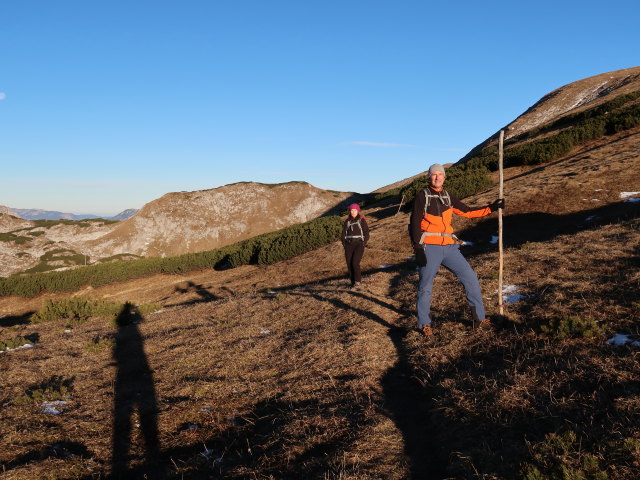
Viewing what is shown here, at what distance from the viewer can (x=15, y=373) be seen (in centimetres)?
776

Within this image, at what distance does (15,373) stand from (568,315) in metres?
10.3

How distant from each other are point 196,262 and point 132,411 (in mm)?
31196

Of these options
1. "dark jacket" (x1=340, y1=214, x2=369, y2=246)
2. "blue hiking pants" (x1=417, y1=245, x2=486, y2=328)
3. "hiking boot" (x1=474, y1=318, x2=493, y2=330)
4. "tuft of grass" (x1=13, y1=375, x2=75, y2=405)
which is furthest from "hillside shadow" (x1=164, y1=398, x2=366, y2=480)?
"dark jacket" (x1=340, y1=214, x2=369, y2=246)

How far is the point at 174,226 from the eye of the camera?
88.1 meters

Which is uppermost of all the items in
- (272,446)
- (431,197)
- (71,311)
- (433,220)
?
(431,197)

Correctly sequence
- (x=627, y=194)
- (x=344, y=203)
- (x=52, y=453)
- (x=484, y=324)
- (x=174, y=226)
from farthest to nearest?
(x=344, y=203) → (x=174, y=226) → (x=627, y=194) → (x=484, y=324) → (x=52, y=453)

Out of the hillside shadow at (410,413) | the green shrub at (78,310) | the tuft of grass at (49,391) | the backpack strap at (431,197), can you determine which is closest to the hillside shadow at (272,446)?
the hillside shadow at (410,413)

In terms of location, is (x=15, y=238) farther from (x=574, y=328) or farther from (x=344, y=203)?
(x=574, y=328)

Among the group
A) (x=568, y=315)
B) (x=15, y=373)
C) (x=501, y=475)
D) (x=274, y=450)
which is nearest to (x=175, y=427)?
(x=274, y=450)

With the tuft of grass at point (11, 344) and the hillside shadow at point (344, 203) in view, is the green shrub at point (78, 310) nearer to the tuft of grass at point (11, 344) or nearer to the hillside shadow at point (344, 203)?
the tuft of grass at point (11, 344)

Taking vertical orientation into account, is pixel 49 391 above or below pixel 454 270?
below

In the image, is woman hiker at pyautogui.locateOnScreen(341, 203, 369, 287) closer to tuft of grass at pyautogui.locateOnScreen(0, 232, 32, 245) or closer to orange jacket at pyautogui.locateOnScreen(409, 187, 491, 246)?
orange jacket at pyautogui.locateOnScreen(409, 187, 491, 246)

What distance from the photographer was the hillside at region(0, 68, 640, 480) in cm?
375

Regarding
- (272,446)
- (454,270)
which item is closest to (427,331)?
(454,270)
